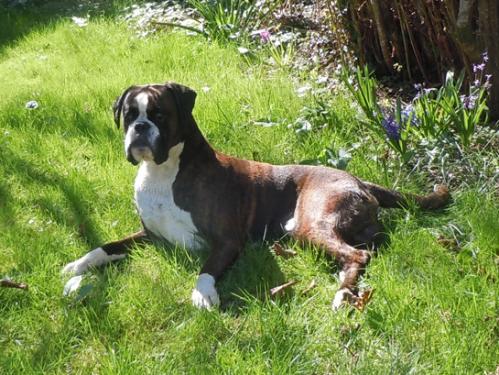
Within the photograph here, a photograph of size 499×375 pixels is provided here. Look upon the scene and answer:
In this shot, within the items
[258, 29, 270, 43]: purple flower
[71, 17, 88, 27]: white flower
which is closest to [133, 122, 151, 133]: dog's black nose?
[258, 29, 270, 43]: purple flower

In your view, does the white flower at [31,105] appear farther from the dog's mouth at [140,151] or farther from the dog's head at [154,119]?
the dog's mouth at [140,151]

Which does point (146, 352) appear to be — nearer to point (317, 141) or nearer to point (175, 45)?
point (317, 141)

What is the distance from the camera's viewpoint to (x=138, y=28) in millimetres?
8203

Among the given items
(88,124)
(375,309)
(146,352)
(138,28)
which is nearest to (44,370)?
(146,352)

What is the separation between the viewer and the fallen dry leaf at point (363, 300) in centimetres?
338

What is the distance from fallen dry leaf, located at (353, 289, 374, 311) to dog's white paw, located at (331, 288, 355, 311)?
0.05m

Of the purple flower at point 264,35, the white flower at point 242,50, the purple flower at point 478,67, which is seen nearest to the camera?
the purple flower at point 478,67

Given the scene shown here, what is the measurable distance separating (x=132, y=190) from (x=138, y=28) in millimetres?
3924

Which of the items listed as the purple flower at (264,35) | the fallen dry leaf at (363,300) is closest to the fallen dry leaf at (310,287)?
the fallen dry leaf at (363,300)

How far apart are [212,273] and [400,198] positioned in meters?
1.20

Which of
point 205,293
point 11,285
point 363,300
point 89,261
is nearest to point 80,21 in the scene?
point 89,261

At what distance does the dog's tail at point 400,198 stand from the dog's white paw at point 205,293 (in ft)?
3.64

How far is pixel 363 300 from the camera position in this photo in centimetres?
341

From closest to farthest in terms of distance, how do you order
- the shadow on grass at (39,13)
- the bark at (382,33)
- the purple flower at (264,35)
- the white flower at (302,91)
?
1. the bark at (382,33)
2. the white flower at (302,91)
3. the purple flower at (264,35)
4. the shadow on grass at (39,13)
